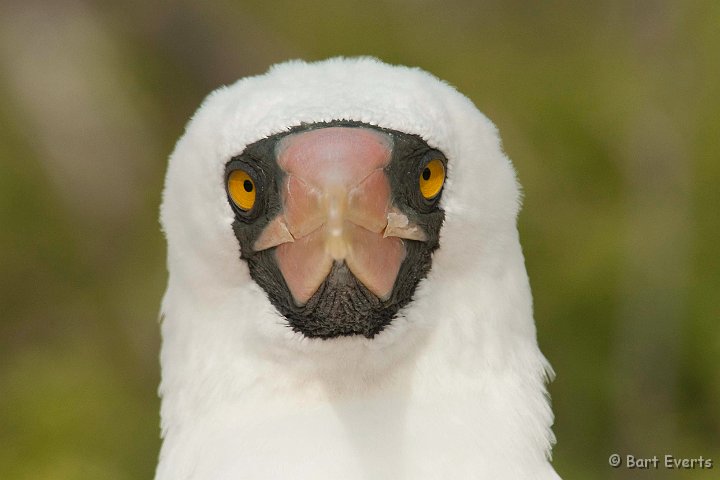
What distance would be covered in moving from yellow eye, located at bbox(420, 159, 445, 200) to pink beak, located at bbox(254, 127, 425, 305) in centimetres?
12

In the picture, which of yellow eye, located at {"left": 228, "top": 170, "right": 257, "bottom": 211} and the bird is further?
yellow eye, located at {"left": 228, "top": 170, "right": 257, "bottom": 211}

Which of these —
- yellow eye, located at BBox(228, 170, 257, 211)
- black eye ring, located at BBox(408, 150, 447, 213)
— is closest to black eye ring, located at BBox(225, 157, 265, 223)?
yellow eye, located at BBox(228, 170, 257, 211)

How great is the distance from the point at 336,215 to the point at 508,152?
3.67 meters

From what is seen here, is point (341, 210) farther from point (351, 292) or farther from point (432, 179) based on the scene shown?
point (432, 179)

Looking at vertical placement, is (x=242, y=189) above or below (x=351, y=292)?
above

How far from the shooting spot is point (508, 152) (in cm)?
596

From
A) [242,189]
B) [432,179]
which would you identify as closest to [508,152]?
[432,179]

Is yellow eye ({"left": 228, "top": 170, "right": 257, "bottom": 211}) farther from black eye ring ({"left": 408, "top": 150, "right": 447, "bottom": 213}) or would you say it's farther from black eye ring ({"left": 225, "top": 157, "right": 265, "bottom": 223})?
black eye ring ({"left": 408, "top": 150, "right": 447, "bottom": 213})

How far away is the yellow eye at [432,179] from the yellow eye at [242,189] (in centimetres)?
41

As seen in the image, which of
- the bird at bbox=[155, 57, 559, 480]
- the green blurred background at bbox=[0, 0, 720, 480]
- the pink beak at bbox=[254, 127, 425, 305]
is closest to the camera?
the pink beak at bbox=[254, 127, 425, 305]

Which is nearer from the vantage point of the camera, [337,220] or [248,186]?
[337,220]

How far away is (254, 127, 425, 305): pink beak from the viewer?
2457 mm

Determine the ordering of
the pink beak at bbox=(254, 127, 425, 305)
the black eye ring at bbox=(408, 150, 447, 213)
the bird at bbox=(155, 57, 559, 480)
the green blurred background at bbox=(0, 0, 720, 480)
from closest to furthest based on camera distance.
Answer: the pink beak at bbox=(254, 127, 425, 305), the bird at bbox=(155, 57, 559, 480), the black eye ring at bbox=(408, 150, 447, 213), the green blurred background at bbox=(0, 0, 720, 480)

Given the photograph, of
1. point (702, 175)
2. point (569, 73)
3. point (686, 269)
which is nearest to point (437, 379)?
point (686, 269)
